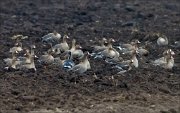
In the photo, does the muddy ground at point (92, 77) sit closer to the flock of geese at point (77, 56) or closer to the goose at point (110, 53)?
the flock of geese at point (77, 56)

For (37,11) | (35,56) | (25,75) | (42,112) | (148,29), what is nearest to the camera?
(42,112)

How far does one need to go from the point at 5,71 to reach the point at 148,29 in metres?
8.46

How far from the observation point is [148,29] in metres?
24.4

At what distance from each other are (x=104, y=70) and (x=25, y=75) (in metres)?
2.13

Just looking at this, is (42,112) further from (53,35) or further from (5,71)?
(53,35)

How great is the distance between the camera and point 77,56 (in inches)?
746

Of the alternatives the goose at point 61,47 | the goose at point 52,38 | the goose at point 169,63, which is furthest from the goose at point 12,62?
the goose at point 169,63

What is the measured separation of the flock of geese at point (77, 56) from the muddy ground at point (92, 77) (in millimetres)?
221

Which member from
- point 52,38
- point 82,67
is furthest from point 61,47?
point 82,67

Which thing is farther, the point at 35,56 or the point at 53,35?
the point at 53,35

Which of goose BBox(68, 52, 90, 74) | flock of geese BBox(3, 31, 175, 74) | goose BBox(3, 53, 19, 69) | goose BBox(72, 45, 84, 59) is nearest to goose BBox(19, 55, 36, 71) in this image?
flock of geese BBox(3, 31, 175, 74)

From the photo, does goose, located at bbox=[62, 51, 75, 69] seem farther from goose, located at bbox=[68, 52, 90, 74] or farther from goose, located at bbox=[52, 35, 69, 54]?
goose, located at bbox=[52, 35, 69, 54]

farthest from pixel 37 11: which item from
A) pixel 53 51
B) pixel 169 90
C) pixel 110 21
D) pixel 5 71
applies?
pixel 169 90

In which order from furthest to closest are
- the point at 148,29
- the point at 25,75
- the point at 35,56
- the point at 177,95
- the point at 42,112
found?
the point at 148,29
the point at 35,56
the point at 25,75
the point at 177,95
the point at 42,112
